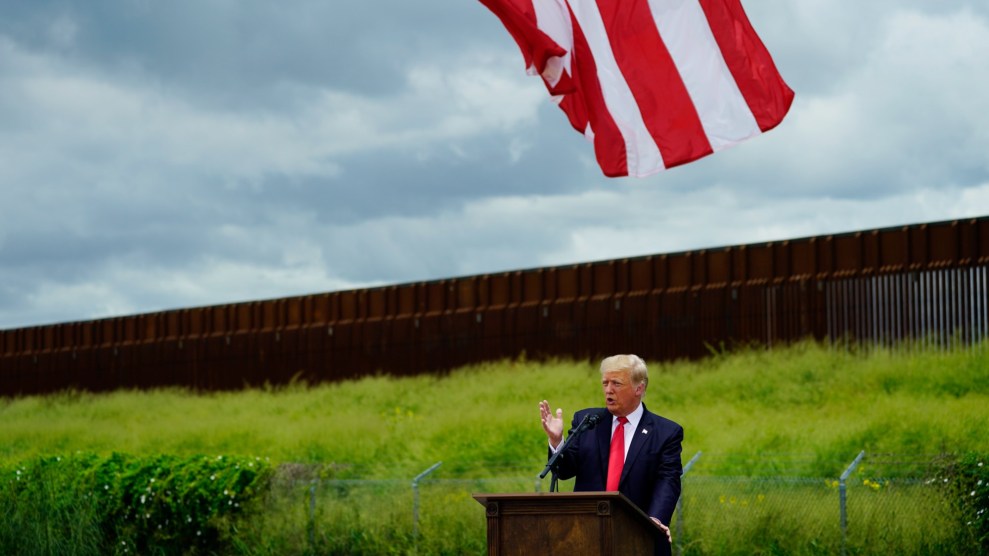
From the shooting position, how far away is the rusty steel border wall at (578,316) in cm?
2166

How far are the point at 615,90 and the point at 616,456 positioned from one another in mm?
2219

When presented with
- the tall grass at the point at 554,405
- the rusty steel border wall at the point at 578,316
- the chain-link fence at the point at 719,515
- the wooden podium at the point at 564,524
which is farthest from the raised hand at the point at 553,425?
the rusty steel border wall at the point at 578,316

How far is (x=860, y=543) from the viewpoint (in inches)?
463

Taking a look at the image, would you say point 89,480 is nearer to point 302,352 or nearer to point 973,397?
point 973,397

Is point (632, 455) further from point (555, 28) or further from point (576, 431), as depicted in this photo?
point (555, 28)

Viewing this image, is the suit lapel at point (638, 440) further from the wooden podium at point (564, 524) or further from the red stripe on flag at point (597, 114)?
the red stripe on flag at point (597, 114)

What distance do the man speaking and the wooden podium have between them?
1.17 feet

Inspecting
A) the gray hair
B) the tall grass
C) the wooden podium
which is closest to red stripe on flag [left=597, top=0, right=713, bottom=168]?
the gray hair

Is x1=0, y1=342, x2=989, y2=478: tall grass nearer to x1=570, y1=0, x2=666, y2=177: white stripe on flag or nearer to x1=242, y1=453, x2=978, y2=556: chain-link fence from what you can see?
x1=242, y1=453, x2=978, y2=556: chain-link fence

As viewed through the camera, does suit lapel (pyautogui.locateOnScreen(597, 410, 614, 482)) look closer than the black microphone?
No

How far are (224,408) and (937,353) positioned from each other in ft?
48.5

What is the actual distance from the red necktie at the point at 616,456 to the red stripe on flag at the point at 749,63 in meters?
2.13

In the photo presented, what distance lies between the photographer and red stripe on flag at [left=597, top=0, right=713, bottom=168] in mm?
6859

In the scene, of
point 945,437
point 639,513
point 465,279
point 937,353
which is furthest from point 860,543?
point 465,279
